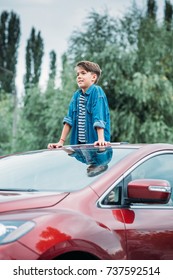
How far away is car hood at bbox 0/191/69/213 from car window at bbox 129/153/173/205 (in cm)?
61

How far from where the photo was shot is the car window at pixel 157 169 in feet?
14.9

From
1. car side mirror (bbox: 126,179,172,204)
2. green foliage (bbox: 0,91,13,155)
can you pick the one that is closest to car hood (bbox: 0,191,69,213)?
car side mirror (bbox: 126,179,172,204)

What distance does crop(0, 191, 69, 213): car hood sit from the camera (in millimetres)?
3967

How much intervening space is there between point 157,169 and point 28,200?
103cm

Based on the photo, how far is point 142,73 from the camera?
28062 millimetres

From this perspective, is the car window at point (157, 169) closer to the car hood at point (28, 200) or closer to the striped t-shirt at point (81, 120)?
the car hood at point (28, 200)

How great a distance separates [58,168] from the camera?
181 inches

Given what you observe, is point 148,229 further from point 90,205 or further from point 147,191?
point 90,205

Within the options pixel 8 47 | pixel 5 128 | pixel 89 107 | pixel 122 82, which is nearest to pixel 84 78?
pixel 89 107

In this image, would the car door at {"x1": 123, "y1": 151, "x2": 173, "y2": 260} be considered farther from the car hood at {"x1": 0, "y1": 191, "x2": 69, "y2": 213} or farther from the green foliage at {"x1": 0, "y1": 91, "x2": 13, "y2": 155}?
the green foliage at {"x1": 0, "y1": 91, "x2": 13, "y2": 155}

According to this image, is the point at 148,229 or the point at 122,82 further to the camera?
the point at 122,82

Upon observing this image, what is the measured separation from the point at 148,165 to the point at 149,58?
24.4 m

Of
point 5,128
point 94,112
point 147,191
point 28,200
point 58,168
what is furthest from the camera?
point 5,128

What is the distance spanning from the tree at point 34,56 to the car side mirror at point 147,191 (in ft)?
175
